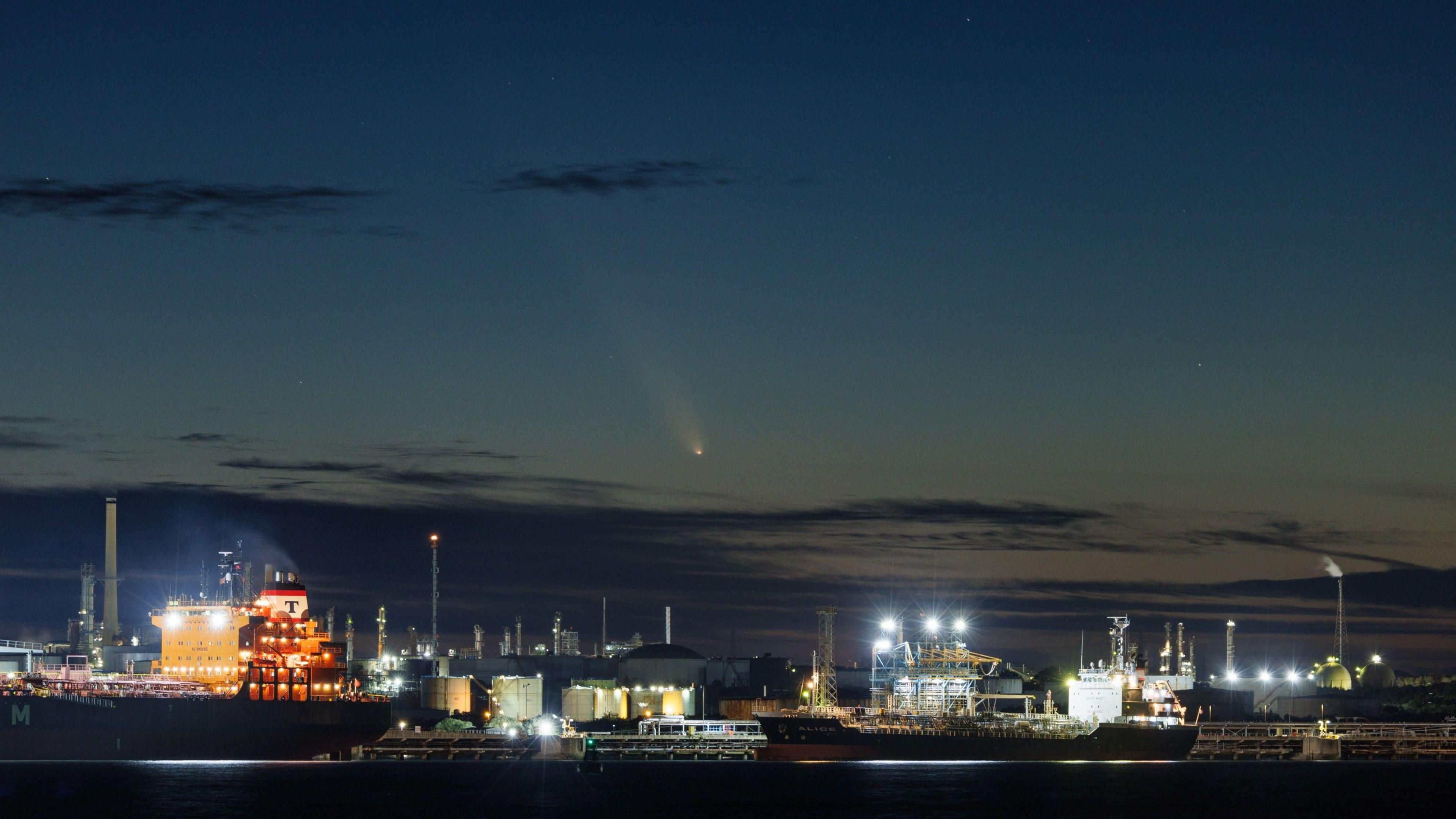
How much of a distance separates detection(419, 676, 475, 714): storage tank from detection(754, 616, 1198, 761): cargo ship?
5150 cm

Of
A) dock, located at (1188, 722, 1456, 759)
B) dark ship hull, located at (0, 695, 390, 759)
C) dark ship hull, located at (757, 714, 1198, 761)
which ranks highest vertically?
dark ship hull, located at (0, 695, 390, 759)

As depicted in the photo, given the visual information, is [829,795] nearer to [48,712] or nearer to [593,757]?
[593,757]

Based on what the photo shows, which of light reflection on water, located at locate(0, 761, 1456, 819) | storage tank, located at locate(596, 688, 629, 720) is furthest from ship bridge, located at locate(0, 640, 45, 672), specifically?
storage tank, located at locate(596, 688, 629, 720)

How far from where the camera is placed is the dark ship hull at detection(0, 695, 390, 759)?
125 meters

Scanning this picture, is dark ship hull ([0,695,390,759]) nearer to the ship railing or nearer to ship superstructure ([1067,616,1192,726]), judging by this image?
the ship railing

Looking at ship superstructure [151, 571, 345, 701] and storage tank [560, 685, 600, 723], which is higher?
ship superstructure [151, 571, 345, 701]

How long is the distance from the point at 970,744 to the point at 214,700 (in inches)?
2441

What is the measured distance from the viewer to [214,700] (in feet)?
421

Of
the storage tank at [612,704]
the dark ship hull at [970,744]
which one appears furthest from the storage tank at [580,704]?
the dark ship hull at [970,744]

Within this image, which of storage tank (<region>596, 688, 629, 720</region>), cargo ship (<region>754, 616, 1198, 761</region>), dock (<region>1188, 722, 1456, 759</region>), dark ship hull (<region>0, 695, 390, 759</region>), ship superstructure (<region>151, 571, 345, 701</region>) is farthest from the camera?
storage tank (<region>596, 688, 629, 720</region>)

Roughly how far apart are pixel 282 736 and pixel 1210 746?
9680cm

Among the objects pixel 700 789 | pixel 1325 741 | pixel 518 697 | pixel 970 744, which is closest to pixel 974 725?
pixel 970 744

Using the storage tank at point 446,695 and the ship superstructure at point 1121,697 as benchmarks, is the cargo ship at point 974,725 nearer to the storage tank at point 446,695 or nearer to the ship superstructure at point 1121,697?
the ship superstructure at point 1121,697

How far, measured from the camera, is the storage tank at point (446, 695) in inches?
7446
